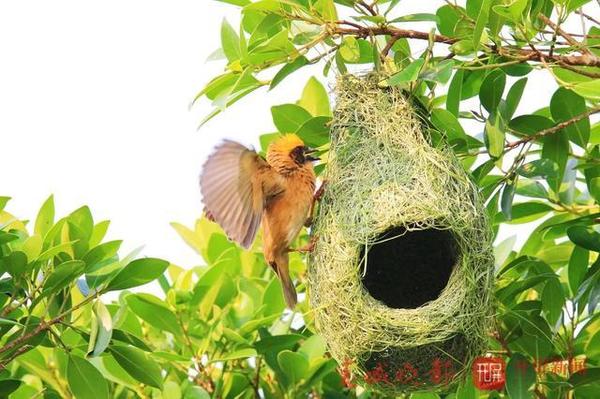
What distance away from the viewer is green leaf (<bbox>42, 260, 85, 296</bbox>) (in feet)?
9.80

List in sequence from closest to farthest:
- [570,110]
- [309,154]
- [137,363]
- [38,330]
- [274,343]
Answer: [38,330]
[137,363]
[570,110]
[309,154]
[274,343]

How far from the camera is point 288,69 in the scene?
305cm

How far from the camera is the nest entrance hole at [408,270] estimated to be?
3.41 metres

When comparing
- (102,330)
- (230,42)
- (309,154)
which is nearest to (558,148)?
(309,154)

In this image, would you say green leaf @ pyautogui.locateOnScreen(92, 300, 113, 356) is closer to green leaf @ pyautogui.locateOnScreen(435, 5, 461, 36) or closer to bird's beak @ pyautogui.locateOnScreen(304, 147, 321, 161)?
bird's beak @ pyautogui.locateOnScreen(304, 147, 321, 161)

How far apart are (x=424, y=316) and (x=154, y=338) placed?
3.78ft

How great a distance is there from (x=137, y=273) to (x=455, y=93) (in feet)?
3.24

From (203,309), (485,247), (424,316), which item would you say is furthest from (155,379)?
(485,247)

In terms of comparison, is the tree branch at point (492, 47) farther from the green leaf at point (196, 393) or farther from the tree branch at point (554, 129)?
the green leaf at point (196, 393)

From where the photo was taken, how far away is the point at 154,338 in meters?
3.85

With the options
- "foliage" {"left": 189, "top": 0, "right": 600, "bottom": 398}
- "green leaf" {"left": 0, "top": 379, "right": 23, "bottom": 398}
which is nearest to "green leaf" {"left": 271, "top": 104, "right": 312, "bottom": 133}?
"foliage" {"left": 189, "top": 0, "right": 600, "bottom": 398}

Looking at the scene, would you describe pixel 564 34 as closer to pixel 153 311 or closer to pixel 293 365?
pixel 293 365

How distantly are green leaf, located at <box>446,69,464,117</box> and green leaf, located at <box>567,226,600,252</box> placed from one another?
465 mm

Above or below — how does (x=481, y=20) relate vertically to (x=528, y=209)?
above
